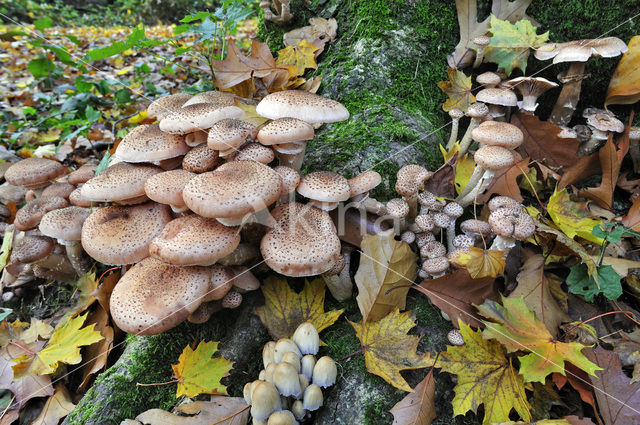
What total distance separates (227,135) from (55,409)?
2.41 meters

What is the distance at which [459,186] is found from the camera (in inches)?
139

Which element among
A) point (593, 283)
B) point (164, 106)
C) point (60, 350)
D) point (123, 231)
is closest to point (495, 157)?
point (593, 283)

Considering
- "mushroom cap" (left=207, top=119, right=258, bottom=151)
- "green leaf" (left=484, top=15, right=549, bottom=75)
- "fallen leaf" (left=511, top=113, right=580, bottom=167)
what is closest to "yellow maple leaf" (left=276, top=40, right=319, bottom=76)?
"mushroom cap" (left=207, top=119, right=258, bottom=151)

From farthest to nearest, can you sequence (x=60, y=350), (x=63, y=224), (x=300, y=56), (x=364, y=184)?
(x=300, y=56), (x=63, y=224), (x=60, y=350), (x=364, y=184)

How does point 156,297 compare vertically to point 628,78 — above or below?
below

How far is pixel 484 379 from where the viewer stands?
7.65ft

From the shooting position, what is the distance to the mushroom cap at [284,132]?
2561 millimetres

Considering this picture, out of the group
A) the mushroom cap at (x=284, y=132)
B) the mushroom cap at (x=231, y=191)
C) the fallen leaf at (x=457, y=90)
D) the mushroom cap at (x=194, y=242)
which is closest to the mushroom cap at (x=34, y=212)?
the mushroom cap at (x=194, y=242)

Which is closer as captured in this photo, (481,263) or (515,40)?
(481,263)

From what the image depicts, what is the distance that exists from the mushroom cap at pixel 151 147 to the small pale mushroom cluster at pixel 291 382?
1.67m

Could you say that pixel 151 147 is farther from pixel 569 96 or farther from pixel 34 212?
pixel 569 96

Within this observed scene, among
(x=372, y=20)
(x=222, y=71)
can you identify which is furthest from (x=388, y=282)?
(x=372, y=20)

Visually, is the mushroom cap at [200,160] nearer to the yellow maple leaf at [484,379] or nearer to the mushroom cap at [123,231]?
the mushroom cap at [123,231]

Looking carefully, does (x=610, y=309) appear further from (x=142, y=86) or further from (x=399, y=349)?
(x=142, y=86)
